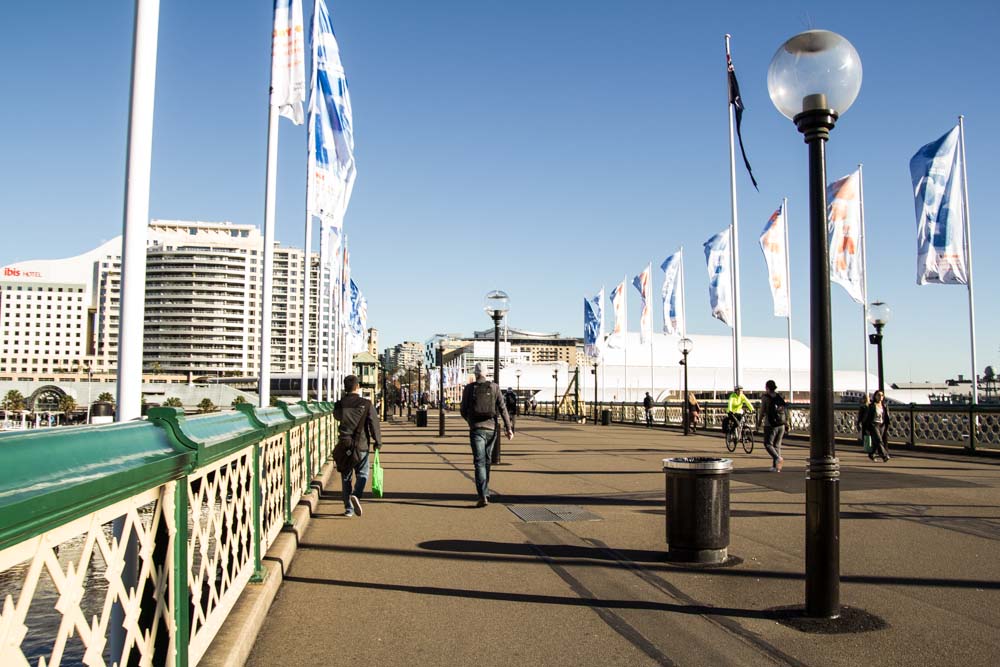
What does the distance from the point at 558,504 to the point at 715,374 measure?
11508 cm

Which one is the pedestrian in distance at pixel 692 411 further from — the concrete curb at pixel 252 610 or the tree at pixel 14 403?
the tree at pixel 14 403

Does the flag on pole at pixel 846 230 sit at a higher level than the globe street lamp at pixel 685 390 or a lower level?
higher

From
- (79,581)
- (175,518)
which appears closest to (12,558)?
(79,581)

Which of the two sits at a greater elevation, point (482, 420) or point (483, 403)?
point (483, 403)

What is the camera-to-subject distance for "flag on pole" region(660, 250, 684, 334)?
4116 centimetres

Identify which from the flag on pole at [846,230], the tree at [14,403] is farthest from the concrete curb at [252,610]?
the tree at [14,403]

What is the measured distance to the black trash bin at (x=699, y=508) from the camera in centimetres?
781

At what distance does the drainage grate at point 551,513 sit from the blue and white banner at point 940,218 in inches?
714

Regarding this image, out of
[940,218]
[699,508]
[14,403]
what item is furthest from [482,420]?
[14,403]

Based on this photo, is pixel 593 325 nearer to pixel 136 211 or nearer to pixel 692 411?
pixel 692 411

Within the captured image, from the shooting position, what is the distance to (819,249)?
20.1 feet

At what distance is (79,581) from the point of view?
2453mm

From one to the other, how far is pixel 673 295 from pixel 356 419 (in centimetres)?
3228

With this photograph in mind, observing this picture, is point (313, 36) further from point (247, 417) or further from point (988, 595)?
point (988, 595)
